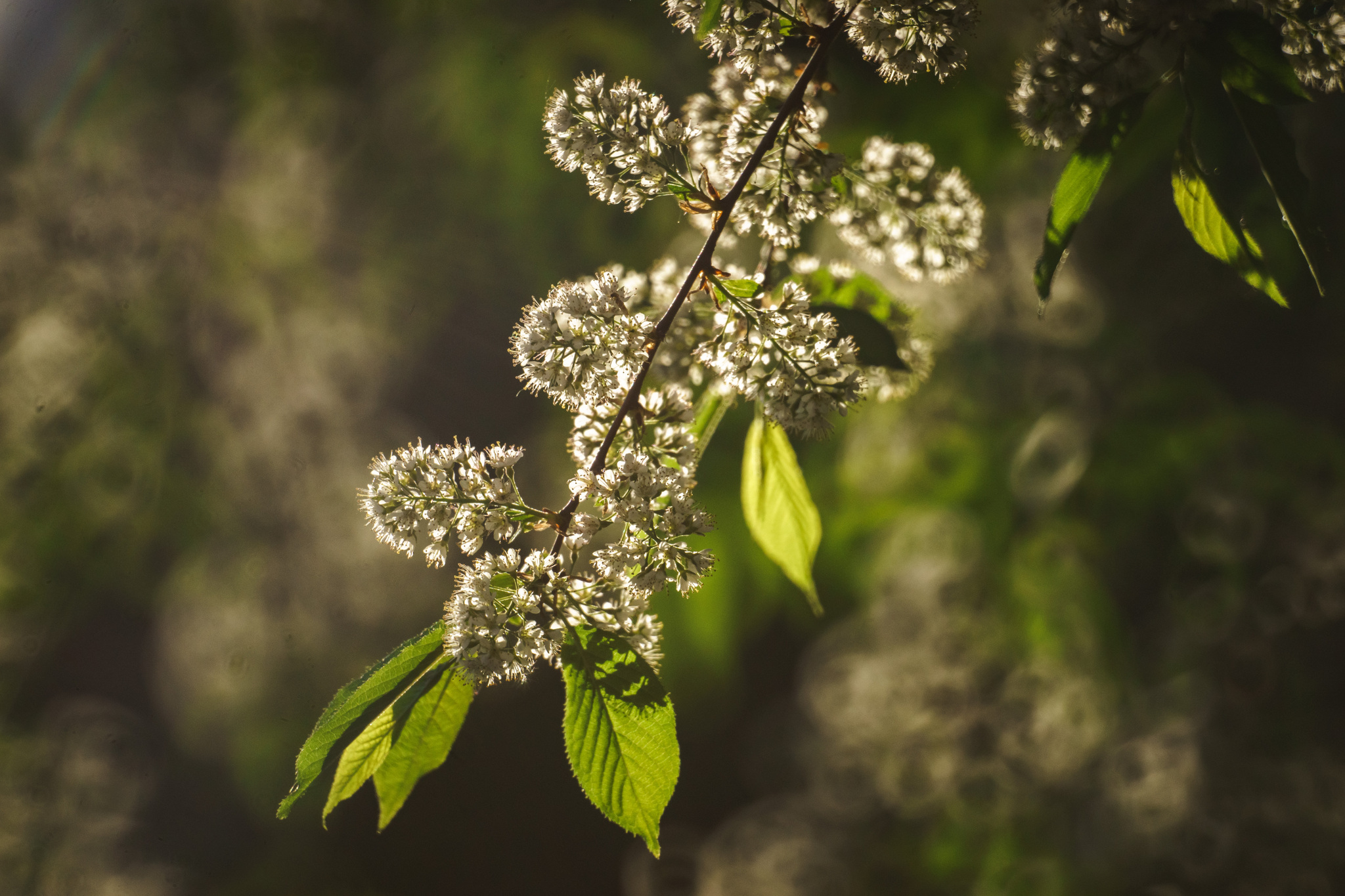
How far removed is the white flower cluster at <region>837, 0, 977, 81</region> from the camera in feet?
1.18

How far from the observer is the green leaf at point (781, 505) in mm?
452

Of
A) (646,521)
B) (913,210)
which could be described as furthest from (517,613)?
(913,210)

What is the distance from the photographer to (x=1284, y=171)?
0.95 feet

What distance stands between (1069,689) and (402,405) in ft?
4.56

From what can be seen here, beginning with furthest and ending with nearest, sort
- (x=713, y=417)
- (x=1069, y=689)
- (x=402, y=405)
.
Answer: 1. (x=402, y=405)
2. (x=1069, y=689)
3. (x=713, y=417)

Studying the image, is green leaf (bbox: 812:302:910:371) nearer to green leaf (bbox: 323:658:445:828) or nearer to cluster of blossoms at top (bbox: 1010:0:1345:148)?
cluster of blossoms at top (bbox: 1010:0:1345:148)

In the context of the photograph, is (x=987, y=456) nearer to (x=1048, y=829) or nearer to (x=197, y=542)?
(x=1048, y=829)

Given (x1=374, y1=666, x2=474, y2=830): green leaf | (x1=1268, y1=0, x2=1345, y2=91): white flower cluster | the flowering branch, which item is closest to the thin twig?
the flowering branch

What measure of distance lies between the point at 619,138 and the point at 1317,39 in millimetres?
368

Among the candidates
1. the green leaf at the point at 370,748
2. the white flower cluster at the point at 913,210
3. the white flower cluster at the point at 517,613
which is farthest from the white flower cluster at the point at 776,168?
the green leaf at the point at 370,748

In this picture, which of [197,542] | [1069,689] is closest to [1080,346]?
[1069,689]

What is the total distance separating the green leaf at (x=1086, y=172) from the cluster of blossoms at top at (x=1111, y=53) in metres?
0.02

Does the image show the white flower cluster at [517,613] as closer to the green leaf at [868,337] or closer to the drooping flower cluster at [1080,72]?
the green leaf at [868,337]

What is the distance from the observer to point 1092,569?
3.27 feet
